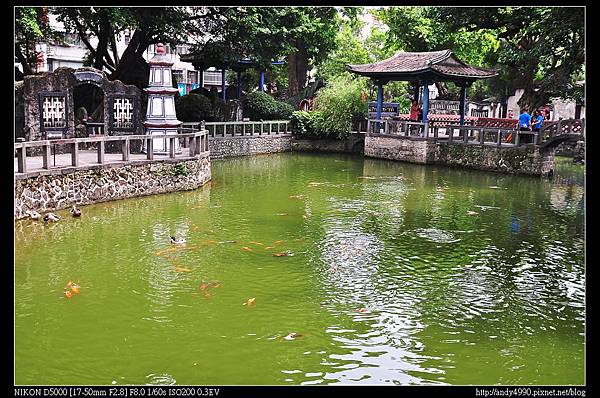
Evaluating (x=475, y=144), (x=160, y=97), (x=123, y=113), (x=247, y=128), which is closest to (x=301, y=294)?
(x=160, y=97)

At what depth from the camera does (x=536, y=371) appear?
21.6 feet

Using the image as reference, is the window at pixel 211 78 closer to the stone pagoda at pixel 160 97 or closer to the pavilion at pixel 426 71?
the pavilion at pixel 426 71

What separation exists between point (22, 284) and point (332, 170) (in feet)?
47.3

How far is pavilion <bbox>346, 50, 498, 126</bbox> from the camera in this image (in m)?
24.6

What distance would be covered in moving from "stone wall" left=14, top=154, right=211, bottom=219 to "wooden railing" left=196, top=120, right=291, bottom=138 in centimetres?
818

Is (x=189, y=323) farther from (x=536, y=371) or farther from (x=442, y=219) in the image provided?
(x=442, y=219)

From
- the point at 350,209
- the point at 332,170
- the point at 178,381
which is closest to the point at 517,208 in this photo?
the point at 350,209

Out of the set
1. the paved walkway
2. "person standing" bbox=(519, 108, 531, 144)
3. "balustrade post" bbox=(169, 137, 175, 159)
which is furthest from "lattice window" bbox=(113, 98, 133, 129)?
"person standing" bbox=(519, 108, 531, 144)

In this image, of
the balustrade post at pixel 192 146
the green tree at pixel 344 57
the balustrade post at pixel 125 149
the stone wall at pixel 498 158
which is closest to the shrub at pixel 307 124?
the stone wall at pixel 498 158

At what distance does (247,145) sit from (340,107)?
4635 millimetres

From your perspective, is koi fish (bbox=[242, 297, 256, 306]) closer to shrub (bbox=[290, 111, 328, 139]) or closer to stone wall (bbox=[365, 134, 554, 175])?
stone wall (bbox=[365, 134, 554, 175])

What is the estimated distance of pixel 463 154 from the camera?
23.8m

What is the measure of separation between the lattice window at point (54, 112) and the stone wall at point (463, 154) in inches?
522

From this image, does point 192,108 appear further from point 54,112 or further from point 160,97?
point 54,112
